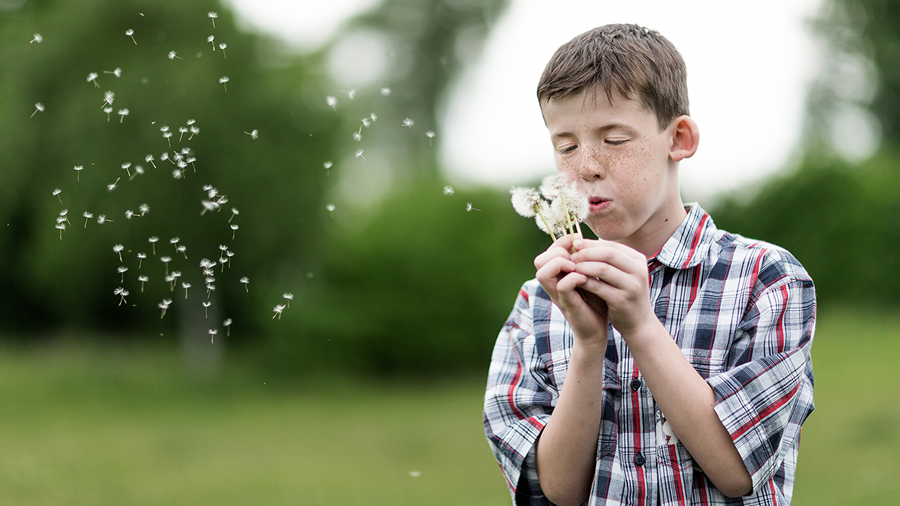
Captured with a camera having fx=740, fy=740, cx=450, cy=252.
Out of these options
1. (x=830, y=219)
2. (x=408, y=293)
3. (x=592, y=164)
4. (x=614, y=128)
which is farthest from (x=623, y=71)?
(x=830, y=219)

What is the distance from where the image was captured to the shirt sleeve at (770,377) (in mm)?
1776

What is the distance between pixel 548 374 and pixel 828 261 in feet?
48.5

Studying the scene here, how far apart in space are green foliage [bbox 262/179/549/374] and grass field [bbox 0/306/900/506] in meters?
0.59

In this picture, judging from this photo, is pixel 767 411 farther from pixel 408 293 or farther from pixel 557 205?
pixel 408 293

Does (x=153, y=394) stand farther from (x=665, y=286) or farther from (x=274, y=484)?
(x=665, y=286)

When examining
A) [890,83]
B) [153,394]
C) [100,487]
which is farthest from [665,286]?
[890,83]

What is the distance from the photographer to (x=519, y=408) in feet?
6.93

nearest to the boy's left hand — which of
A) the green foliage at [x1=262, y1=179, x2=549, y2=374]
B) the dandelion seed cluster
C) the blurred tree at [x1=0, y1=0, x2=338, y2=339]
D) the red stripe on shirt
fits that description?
the dandelion seed cluster

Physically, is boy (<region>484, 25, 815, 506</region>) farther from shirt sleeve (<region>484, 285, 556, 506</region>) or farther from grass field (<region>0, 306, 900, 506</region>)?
grass field (<region>0, 306, 900, 506</region>)

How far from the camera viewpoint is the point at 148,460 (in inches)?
373

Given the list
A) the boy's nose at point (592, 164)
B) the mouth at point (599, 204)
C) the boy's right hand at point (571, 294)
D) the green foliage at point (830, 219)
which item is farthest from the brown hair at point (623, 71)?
the green foliage at point (830, 219)

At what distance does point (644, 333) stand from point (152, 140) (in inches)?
375

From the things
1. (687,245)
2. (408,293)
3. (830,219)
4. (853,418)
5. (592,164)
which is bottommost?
(853,418)

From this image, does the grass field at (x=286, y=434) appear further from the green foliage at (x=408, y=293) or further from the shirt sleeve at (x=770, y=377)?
the shirt sleeve at (x=770, y=377)
